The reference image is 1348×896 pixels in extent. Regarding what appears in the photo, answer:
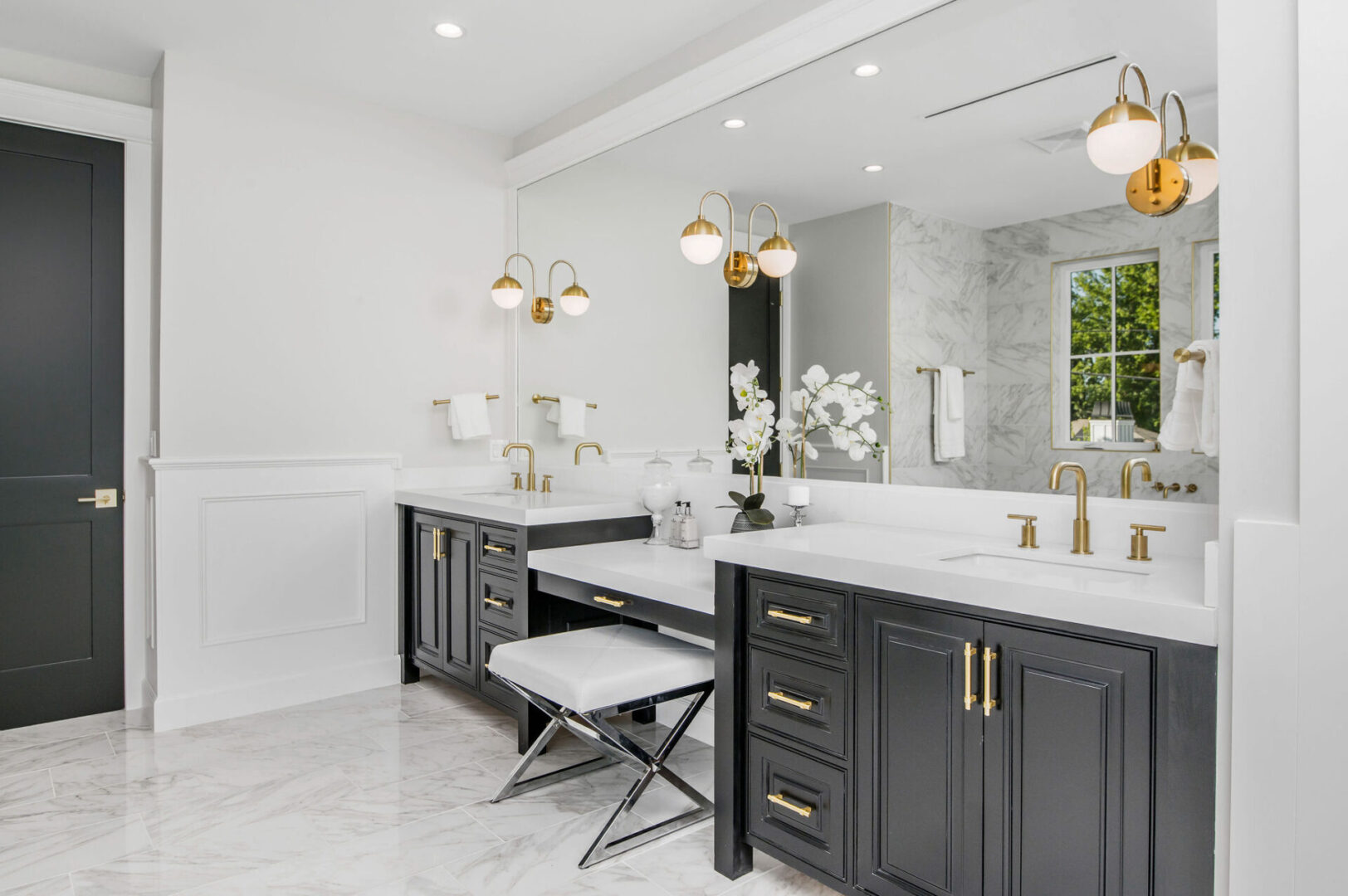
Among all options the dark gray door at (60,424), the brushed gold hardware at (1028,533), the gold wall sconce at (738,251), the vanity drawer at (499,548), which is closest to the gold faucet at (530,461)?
the vanity drawer at (499,548)

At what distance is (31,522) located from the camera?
3.29 m

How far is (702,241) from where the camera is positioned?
2887 millimetres

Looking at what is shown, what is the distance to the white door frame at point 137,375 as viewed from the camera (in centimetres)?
346

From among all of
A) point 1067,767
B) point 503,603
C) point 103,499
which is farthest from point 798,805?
point 103,499

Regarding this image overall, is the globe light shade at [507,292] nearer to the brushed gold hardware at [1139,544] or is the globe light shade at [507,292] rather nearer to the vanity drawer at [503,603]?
the vanity drawer at [503,603]

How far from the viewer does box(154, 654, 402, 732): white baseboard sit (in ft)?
10.6

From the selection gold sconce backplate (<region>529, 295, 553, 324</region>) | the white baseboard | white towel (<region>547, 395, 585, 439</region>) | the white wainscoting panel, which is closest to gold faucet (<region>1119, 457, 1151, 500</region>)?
white towel (<region>547, 395, 585, 439</region>)

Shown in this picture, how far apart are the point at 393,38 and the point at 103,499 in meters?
2.22

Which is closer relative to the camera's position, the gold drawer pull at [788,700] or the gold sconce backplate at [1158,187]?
the gold sconce backplate at [1158,187]

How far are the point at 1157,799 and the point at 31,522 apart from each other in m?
3.88

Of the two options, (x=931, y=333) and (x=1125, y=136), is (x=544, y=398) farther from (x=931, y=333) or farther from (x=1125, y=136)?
(x=1125, y=136)

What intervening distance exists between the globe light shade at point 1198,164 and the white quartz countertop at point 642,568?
56.6 inches

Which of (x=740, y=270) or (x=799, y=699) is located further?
(x=740, y=270)

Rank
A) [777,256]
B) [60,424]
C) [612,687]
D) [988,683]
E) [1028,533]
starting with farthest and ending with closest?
[60,424] → [777,256] → [612,687] → [1028,533] → [988,683]
